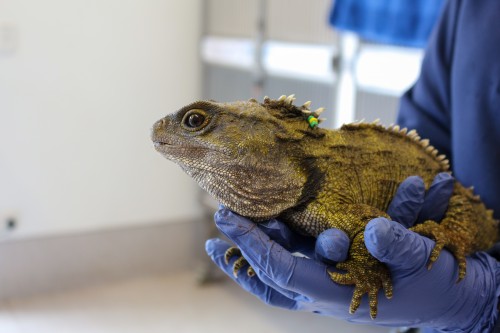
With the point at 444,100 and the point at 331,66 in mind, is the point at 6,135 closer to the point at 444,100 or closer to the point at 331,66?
the point at 331,66

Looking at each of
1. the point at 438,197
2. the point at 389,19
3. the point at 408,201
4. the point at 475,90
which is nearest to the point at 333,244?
the point at 408,201

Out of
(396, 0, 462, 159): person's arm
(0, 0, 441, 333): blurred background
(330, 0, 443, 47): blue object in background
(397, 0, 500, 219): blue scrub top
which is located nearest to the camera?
(397, 0, 500, 219): blue scrub top

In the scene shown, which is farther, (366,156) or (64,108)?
(64,108)

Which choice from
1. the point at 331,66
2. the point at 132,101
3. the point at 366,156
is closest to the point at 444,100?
the point at 366,156

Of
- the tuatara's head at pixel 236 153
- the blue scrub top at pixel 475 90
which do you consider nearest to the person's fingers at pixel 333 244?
the tuatara's head at pixel 236 153

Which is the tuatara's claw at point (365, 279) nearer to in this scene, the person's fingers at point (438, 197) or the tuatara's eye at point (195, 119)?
the person's fingers at point (438, 197)

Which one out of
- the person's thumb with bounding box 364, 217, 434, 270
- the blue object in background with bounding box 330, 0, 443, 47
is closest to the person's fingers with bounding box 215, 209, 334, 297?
the person's thumb with bounding box 364, 217, 434, 270

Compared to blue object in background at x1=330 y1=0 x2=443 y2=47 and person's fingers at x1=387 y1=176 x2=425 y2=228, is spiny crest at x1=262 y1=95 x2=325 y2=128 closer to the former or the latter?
person's fingers at x1=387 y1=176 x2=425 y2=228
